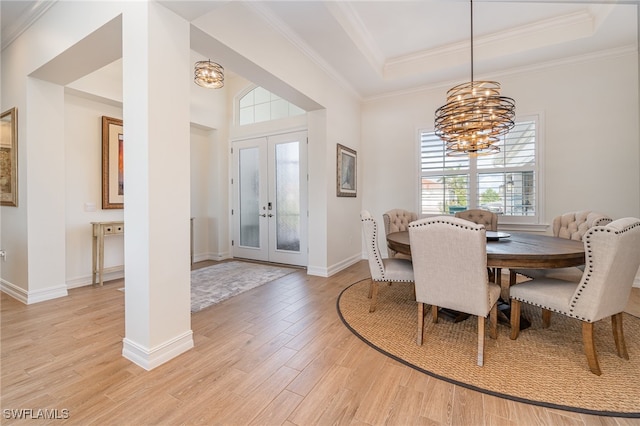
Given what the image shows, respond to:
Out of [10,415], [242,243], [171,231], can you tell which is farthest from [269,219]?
[10,415]

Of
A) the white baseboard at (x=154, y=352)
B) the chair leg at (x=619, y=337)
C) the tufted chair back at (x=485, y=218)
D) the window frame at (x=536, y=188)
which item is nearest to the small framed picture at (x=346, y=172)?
the tufted chair back at (x=485, y=218)

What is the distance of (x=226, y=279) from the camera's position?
3961 millimetres

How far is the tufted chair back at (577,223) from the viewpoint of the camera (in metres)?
2.72

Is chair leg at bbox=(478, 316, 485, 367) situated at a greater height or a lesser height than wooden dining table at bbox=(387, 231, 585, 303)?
lesser

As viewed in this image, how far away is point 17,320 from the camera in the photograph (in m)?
2.55

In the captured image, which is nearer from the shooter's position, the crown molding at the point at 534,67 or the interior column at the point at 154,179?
the interior column at the point at 154,179

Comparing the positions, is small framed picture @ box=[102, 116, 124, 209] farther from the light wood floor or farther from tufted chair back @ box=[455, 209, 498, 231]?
tufted chair back @ box=[455, 209, 498, 231]

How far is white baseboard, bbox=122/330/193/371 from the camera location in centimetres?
185

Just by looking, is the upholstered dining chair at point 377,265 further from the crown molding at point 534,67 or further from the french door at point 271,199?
the crown molding at point 534,67

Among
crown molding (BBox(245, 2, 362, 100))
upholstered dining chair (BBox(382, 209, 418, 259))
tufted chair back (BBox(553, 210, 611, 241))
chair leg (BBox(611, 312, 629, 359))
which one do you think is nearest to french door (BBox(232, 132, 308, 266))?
crown molding (BBox(245, 2, 362, 100))

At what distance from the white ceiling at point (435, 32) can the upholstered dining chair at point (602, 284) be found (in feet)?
9.12

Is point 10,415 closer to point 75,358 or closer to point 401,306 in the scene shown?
point 75,358

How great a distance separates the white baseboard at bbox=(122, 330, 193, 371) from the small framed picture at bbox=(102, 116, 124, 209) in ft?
8.86

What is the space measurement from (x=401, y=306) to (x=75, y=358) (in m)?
2.76
